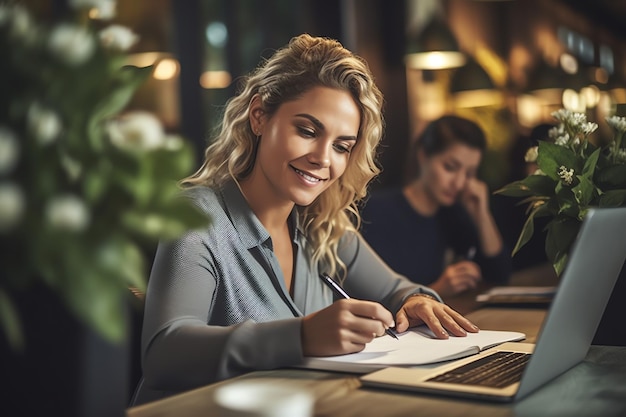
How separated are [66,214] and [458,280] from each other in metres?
2.24

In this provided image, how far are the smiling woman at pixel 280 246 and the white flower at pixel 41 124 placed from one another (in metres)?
0.67

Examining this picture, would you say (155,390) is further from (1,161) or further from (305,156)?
(1,161)

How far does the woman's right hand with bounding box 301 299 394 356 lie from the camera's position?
135 centimetres

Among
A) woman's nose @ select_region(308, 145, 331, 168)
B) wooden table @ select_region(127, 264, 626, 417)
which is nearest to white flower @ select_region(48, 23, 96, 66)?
wooden table @ select_region(127, 264, 626, 417)

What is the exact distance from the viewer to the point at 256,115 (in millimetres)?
2016

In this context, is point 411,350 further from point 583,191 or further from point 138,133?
point 138,133

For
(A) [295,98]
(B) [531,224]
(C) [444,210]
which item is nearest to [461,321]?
(B) [531,224]

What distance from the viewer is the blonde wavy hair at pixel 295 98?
1.95 metres

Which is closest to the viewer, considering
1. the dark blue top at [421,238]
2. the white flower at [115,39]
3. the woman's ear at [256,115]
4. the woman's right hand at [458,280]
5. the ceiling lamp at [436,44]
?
the white flower at [115,39]

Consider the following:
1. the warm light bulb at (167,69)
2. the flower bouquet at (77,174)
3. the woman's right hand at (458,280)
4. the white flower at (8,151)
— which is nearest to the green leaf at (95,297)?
the flower bouquet at (77,174)

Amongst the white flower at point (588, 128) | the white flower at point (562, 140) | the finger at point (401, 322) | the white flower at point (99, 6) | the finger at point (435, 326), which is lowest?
the finger at point (401, 322)

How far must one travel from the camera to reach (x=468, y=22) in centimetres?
762

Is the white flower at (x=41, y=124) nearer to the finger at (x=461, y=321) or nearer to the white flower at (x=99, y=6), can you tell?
the white flower at (x=99, y=6)

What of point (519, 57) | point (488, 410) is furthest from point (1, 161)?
point (519, 57)
